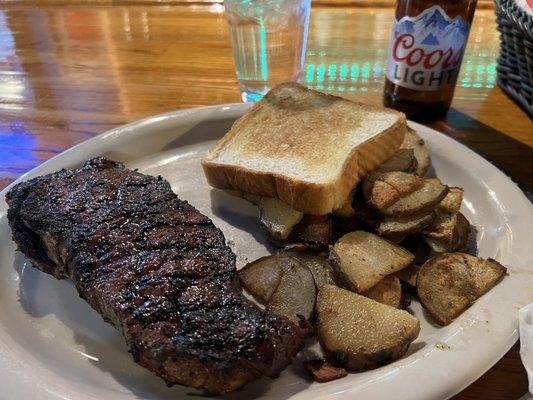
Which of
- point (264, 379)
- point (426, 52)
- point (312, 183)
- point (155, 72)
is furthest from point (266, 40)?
point (264, 379)

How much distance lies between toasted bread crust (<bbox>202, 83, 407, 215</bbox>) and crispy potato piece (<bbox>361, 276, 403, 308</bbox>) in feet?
0.98

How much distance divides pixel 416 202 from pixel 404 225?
0.08 metres

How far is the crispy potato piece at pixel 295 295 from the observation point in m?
1.24

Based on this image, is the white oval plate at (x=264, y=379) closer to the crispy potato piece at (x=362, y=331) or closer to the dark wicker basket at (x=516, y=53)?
the crispy potato piece at (x=362, y=331)

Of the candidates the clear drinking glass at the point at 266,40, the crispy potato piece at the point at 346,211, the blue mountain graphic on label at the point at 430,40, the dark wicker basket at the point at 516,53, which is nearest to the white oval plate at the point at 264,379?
the crispy potato piece at the point at 346,211

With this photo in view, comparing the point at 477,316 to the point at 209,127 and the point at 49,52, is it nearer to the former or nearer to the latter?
the point at 209,127

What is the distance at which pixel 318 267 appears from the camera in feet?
4.55

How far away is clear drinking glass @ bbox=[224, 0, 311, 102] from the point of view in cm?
235

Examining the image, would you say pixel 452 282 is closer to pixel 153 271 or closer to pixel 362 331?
pixel 362 331

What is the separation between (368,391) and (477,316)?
0.35 m

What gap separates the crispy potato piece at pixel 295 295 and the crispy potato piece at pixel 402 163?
489 millimetres

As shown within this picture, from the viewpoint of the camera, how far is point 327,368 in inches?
45.0

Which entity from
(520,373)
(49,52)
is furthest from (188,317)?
(49,52)

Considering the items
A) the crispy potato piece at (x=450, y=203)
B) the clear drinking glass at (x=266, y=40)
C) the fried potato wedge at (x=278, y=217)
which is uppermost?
the clear drinking glass at (x=266, y=40)
